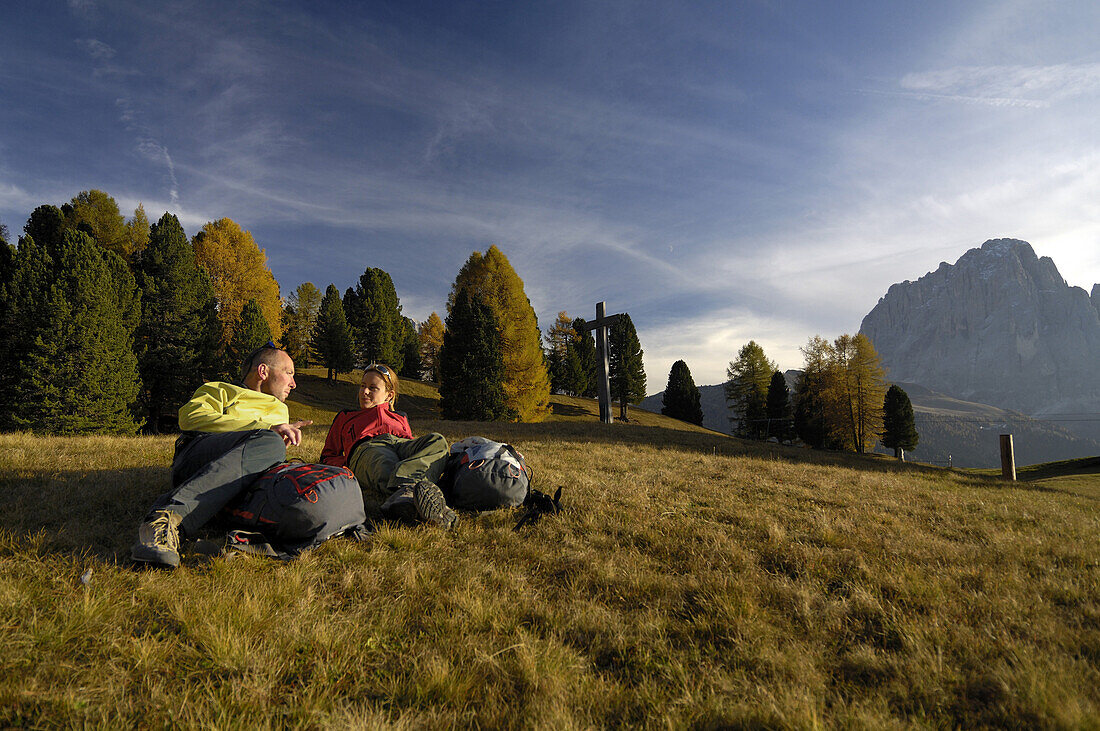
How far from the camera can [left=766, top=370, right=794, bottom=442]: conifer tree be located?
49388mm

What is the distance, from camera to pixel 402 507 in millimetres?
3885

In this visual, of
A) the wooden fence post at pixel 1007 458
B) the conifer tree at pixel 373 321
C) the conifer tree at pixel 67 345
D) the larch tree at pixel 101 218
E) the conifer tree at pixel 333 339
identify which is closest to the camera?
the wooden fence post at pixel 1007 458

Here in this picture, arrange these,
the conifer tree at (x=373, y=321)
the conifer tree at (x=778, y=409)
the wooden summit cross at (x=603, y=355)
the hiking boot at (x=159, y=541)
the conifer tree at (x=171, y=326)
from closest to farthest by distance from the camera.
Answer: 1. the hiking boot at (x=159, y=541)
2. the wooden summit cross at (x=603, y=355)
3. the conifer tree at (x=171, y=326)
4. the conifer tree at (x=373, y=321)
5. the conifer tree at (x=778, y=409)

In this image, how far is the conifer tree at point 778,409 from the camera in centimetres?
4939

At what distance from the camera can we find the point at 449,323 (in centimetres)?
2788

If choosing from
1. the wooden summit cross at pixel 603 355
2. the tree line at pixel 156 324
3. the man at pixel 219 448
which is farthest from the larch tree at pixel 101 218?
the man at pixel 219 448

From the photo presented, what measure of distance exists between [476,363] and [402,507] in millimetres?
22624

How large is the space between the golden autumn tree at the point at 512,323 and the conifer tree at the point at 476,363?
39 centimetres

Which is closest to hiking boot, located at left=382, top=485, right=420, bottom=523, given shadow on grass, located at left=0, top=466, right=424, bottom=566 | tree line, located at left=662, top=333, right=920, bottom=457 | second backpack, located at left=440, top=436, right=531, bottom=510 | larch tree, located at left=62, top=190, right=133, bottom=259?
shadow on grass, located at left=0, top=466, right=424, bottom=566

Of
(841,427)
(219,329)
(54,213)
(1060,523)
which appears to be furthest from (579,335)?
(1060,523)

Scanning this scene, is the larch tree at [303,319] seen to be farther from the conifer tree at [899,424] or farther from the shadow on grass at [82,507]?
the conifer tree at [899,424]

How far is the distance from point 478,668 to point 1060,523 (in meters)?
6.73

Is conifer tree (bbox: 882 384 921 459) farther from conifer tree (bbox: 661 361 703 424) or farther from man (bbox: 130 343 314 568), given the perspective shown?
man (bbox: 130 343 314 568)

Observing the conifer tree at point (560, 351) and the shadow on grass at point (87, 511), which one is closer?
the shadow on grass at point (87, 511)
